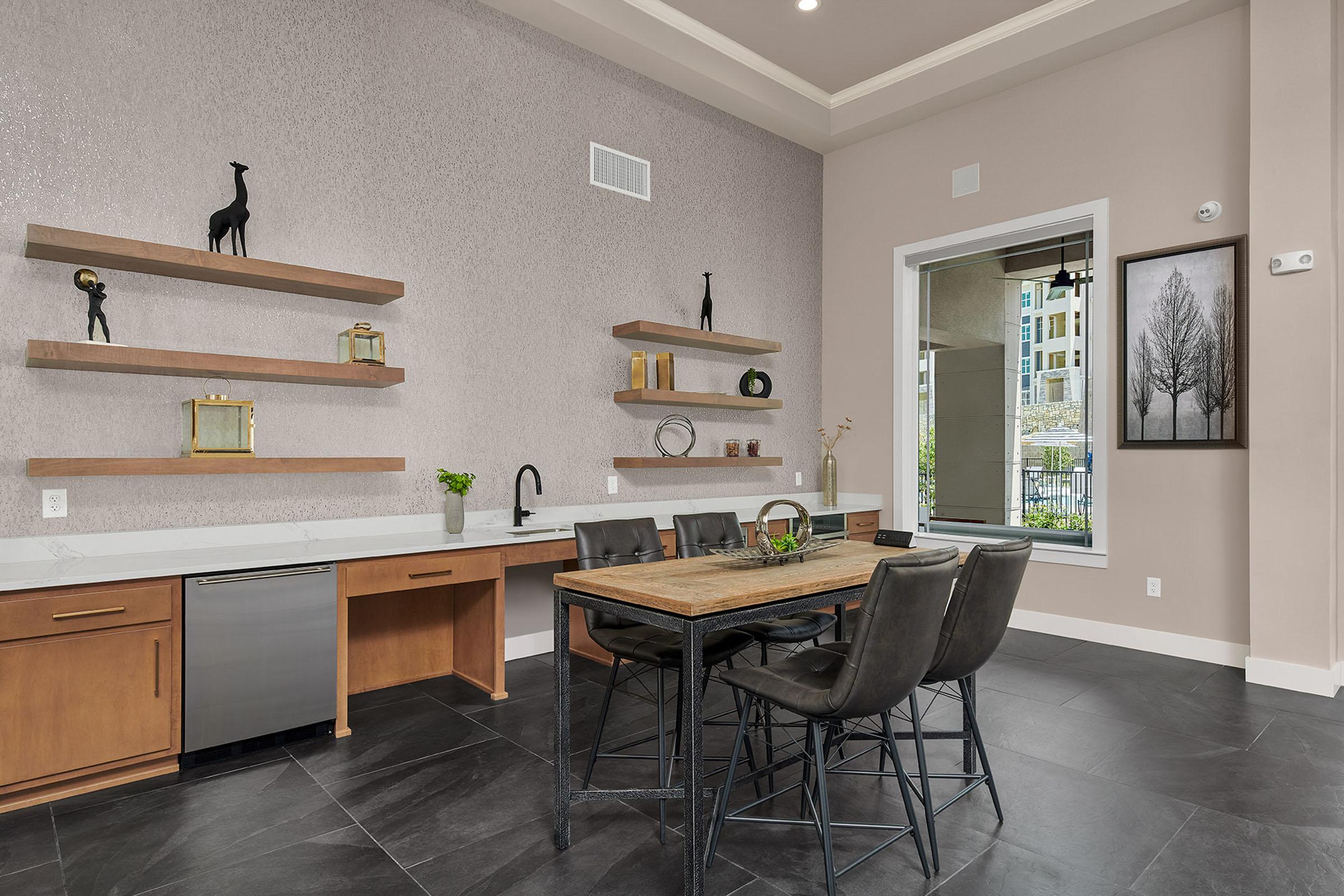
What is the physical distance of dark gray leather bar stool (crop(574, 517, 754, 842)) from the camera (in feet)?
8.54

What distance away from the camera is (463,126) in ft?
13.8


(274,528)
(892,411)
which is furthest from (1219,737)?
(274,528)

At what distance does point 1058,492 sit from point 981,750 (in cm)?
316

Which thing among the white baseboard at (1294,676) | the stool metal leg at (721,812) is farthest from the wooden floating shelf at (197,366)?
the white baseboard at (1294,676)

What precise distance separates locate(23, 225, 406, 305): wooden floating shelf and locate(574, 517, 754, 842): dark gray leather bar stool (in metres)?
1.63

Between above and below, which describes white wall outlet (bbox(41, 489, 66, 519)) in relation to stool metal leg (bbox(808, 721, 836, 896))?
above

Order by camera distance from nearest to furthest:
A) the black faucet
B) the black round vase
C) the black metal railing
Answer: the black faucet < the black metal railing < the black round vase

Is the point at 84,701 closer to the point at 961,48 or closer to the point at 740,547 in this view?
the point at 740,547

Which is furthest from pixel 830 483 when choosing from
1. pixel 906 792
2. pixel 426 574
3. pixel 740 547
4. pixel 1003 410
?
pixel 906 792

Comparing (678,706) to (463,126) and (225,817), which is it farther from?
(463,126)

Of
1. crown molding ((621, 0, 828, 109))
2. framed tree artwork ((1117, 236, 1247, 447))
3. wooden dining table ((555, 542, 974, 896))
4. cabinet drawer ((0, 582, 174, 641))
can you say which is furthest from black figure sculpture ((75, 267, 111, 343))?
framed tree artwork ((1117, 236, 1247, 447))

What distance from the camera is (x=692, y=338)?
5043 mm

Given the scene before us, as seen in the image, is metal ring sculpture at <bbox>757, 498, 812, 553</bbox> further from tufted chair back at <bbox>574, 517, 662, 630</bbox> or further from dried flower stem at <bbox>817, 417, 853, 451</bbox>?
dried flower stem at <bbox>817, 417, 853, 451</bbox>

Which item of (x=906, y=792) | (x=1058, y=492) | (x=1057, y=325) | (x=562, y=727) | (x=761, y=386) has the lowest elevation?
(x=906, y=792)
